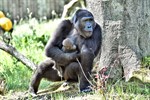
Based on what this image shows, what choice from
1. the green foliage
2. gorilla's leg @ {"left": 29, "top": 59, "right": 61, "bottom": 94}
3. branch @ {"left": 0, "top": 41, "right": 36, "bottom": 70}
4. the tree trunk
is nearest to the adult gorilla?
gorilla's leg @ {"left": 29, "top": 59, "right": 61, "bottom": 94}

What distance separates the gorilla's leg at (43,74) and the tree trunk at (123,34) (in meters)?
0.70

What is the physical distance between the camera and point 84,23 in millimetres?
6742

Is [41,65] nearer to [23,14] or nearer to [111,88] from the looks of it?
[111,88]

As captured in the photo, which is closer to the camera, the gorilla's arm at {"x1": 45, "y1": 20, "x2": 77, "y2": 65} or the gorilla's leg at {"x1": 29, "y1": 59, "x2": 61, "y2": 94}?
the gorilla's arm at {"x1": 45, "y1": 20, "x2": 77, "y2": 65}

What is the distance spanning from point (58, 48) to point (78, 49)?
26 centimetres

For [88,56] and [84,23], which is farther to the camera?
[84,23]

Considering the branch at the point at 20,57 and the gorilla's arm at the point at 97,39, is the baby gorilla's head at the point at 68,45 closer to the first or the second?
the gorilla's arm at the point at 97,39

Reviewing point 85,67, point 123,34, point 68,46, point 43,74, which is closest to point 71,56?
point 68,46

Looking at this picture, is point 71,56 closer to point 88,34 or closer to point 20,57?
point 88,34

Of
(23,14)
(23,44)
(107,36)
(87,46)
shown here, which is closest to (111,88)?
(87,46)

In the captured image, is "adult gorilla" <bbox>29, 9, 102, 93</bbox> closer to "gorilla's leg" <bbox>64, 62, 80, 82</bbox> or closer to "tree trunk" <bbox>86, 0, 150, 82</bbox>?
"gorilla's leg" <bbox>64, 62, 80, 82</bbox>

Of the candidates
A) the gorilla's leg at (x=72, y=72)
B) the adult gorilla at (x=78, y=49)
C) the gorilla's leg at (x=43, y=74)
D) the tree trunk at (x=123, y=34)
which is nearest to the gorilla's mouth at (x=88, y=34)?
the adult gorilla at (x=78, y=49)

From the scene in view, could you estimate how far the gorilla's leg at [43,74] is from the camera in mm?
6867

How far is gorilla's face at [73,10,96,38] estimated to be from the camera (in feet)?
21.9
